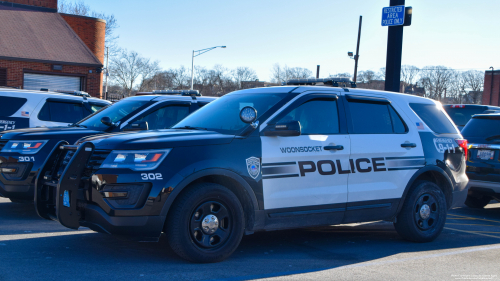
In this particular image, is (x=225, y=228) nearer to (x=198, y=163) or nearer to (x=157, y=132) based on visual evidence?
(x=198, y=163)

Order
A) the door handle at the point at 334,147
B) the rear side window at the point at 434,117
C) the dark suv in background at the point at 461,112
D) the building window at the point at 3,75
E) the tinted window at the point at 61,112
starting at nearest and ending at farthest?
the door handle at the point at 334,147 < the rear side window at the point at 434,117 < the tinted window at the point at 61,112 < the dark suv in background at the point at 461,112 < the building window at the point at 3,75

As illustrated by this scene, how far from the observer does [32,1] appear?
30406 mm

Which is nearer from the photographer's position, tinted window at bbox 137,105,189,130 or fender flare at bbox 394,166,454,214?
fender flare at bbox 394,166,454,214

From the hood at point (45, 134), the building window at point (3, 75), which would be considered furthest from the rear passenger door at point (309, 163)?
the building window at point (3, 75)

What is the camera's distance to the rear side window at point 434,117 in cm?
711

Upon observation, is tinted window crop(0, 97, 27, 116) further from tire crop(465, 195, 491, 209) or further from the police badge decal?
tire crop(465, 195, 491, 209)

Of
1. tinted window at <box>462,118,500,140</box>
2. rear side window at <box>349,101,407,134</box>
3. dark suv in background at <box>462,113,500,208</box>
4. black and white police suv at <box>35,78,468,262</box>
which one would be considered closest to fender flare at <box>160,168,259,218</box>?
black and white police suv at <box>35,78,468,262</box>

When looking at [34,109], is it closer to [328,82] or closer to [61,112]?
[61,112]

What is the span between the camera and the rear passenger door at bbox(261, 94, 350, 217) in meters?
5.54

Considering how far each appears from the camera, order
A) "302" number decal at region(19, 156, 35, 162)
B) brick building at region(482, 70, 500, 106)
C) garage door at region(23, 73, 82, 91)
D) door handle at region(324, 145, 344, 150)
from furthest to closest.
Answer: brick building at region(482, 70, 500, 106), garage door at region(23, 73, 82, 91), "302" number decal at region(19, 156, 35, 162), door handle at region(324, 145, 344, 150)

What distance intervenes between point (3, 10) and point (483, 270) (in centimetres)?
2942

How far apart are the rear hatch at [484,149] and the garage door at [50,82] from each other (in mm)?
23620

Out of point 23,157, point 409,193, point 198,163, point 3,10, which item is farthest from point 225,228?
point 3,10

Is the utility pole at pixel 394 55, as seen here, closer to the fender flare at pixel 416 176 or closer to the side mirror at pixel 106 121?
the fender flare at pixel 416 176
